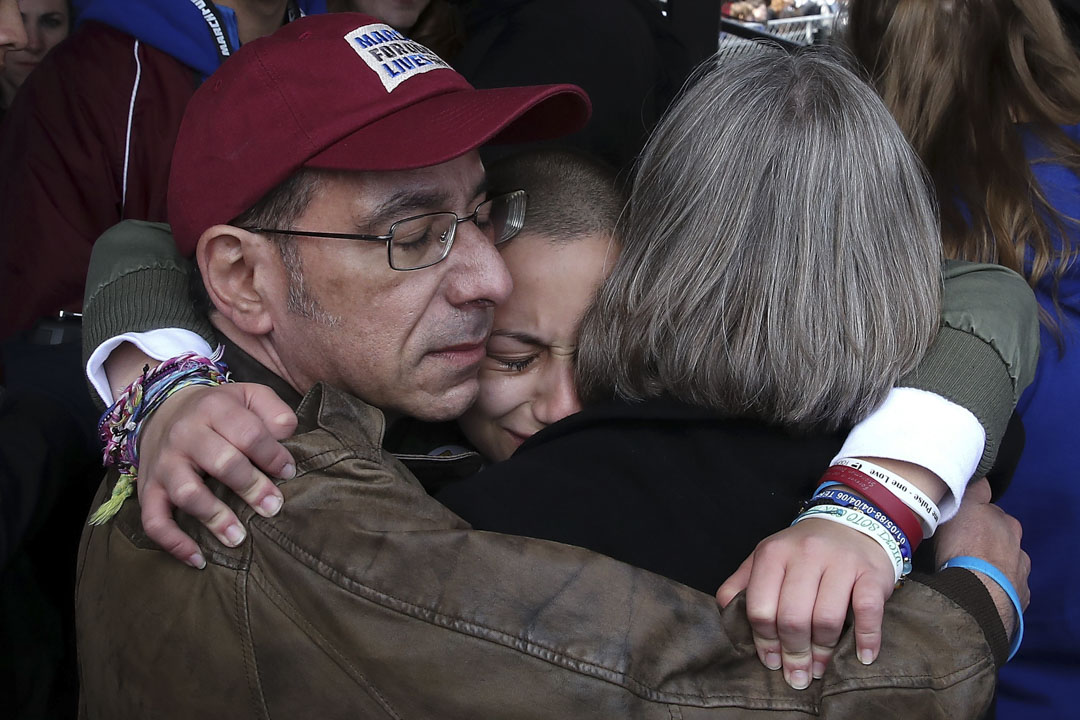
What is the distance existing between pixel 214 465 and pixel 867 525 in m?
0.79

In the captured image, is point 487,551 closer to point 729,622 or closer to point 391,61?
point 729,622

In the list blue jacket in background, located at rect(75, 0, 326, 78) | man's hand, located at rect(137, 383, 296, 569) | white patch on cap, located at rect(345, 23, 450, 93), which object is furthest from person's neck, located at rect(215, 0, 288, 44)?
man's hand, located at rect(137, 383, 296, 569)

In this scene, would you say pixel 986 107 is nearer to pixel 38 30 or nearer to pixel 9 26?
pixel 9 26

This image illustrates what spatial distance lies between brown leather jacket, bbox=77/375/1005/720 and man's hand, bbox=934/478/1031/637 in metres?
0.24

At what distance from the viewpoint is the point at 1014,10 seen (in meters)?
1.91

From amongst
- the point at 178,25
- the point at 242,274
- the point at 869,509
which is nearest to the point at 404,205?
the point at 242,274

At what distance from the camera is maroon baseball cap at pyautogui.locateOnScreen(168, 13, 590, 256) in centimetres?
148

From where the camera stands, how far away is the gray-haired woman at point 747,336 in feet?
4.36

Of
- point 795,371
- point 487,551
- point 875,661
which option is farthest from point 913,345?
point 487,551

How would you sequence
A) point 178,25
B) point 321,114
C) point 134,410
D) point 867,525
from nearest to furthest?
point 867,525 < point 134,410 < point 321,114 < point 178,25

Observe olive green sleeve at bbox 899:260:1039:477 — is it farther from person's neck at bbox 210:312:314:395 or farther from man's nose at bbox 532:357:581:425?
person's neck at bbox 210:312:314:395

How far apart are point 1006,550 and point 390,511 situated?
912mm

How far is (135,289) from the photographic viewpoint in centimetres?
166

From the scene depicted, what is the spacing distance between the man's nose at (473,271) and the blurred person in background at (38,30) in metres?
2.19
